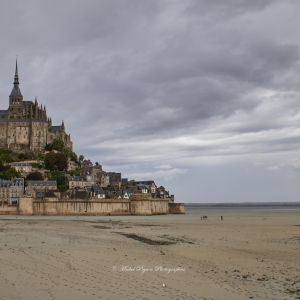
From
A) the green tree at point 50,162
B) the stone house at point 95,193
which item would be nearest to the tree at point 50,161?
the green tree at point 50,162

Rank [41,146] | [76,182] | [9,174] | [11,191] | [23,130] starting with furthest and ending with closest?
[23,130]
[41,146]
[76,182]
[9,174]
[11,191]

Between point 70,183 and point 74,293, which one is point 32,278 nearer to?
point 74,293

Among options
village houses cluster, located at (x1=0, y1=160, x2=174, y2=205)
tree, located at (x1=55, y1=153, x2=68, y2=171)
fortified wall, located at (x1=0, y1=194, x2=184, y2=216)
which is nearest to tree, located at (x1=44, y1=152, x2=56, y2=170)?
tree, located at (x1=55, y1=153, x2=68, y2=171)

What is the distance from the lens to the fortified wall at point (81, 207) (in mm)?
65863

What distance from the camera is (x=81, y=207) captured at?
2675 inches

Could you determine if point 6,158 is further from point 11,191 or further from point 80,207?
point 80,207

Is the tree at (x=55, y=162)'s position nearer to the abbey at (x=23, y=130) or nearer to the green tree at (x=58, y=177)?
the green tree at (x=58, y=177)

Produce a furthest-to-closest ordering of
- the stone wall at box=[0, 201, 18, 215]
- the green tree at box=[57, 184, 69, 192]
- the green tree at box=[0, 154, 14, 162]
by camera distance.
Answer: the green tree at box=[0, 154, 14, 162] < the green tree at box=[57, 184, 69, 192] < the stone wall at box=[0, 201, 18, 215]

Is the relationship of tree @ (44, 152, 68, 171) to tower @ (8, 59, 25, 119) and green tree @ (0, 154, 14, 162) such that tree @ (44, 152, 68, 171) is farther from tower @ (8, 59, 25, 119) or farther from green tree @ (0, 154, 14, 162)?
tower @ (8, 59, 25, 119)

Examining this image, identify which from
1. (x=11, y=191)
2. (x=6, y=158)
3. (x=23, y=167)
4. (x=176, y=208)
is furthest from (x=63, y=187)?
(x=176, y=208)

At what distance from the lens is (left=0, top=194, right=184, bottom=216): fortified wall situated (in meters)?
65.9

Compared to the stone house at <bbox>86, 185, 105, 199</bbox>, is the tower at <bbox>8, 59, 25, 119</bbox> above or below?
above

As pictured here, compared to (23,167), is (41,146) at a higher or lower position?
higher

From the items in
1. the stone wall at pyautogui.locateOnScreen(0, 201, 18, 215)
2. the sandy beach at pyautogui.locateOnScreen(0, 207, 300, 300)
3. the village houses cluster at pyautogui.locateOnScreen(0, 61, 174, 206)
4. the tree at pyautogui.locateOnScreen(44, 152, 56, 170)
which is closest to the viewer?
the sandy beach at pyautogui.locateOnScreen(0, 207, 300, 300)
